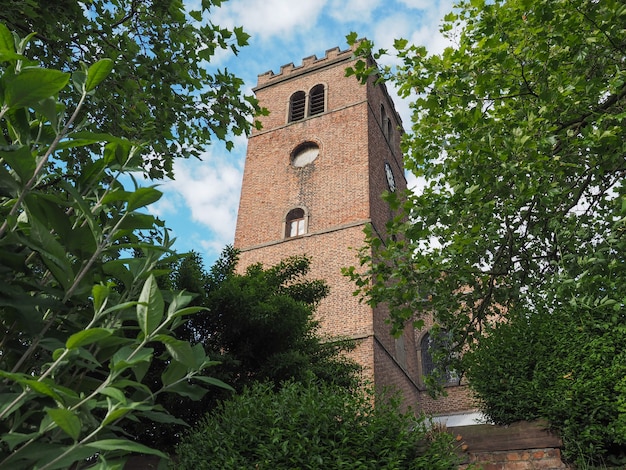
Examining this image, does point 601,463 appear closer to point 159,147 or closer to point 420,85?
point 420,85

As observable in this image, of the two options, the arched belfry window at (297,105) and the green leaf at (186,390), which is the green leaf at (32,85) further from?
the arched belfry window at (297,105)

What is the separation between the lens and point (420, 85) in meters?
7.06

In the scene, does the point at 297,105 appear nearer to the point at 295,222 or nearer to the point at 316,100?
the point at 316,100

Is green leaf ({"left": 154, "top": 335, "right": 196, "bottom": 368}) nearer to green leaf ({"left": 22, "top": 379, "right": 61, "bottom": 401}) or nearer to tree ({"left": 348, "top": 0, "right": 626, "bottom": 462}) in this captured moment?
green leaf ({"left": 22, "top": 379, "right": 61, "bottom": 401})

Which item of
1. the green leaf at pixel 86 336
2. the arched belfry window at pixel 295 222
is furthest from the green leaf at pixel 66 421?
the arched belfry window at pixel 295 222

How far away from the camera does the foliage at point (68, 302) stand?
112 centimetres

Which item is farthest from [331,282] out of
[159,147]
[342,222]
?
[159,147]

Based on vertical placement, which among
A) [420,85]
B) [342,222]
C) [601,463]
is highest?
[342,222]

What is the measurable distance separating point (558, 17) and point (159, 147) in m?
5.14

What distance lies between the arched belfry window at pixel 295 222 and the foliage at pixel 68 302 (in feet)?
55.7

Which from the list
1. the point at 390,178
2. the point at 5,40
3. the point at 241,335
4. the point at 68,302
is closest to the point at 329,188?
the point at 390,178

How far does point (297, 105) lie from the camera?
23.3 metres

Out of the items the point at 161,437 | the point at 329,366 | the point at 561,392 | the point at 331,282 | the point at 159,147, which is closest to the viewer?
the point at 561,392

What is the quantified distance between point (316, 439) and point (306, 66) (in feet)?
71.1
